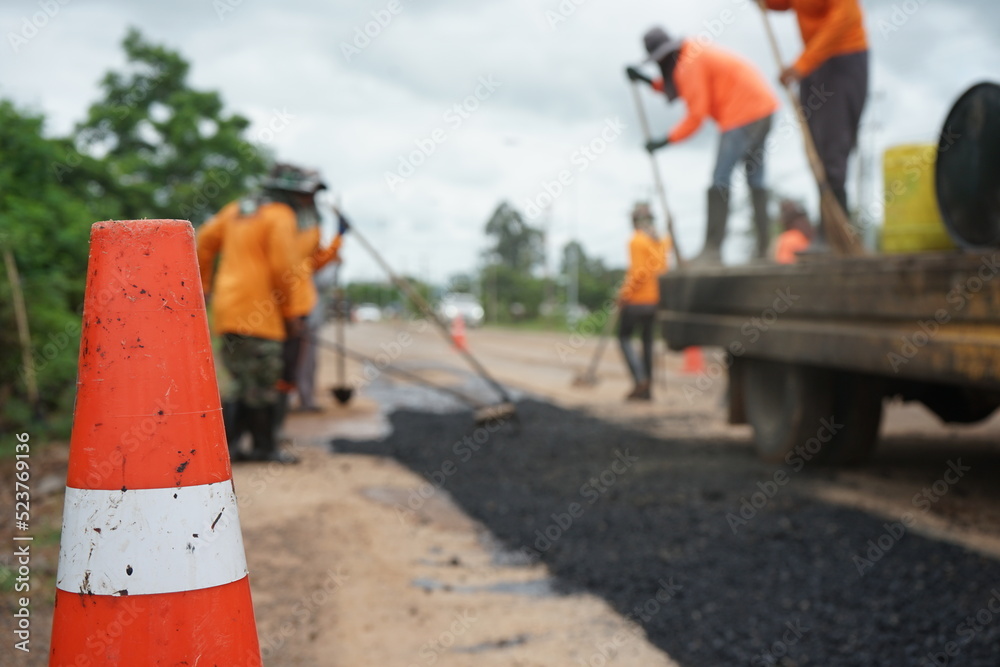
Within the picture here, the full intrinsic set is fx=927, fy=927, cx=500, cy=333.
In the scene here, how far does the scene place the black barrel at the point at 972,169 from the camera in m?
3.61

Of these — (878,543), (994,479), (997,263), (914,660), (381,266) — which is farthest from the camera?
(381,266)

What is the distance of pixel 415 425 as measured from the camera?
25.4ft

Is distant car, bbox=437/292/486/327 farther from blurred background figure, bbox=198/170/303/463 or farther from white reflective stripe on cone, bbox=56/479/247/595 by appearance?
white reflective stripe on cone, bbox=56/479/247/595

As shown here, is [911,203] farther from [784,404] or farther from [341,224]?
[341,224]

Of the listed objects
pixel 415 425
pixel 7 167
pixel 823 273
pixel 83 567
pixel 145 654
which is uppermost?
pixel 7 167

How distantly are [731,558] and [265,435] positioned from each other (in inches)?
140

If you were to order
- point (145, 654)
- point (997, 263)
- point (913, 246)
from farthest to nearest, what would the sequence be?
point (913, 246) → point (997, 263) → point (145, 654)

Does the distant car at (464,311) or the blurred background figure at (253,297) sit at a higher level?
the blurred background figure at (253,297)

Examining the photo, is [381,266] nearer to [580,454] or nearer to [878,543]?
[580,454]

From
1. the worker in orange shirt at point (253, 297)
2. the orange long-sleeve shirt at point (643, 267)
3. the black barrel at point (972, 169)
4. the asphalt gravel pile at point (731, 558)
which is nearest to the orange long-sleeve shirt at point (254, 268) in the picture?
the worker in orange shirt at point (253, 297)

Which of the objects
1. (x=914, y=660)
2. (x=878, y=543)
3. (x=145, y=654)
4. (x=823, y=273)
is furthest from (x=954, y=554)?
(x=145, y=654)

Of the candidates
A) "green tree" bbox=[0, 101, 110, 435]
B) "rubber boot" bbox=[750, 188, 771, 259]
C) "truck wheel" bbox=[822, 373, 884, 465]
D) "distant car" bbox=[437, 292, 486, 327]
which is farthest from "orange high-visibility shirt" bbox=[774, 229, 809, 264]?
"distant car" bbox=[437, 292, 486, 327]

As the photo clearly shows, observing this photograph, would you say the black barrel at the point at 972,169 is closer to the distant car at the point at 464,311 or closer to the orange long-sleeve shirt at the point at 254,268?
the orange long-sleeve shirt at the point at 254,268

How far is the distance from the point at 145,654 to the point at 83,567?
20cm
